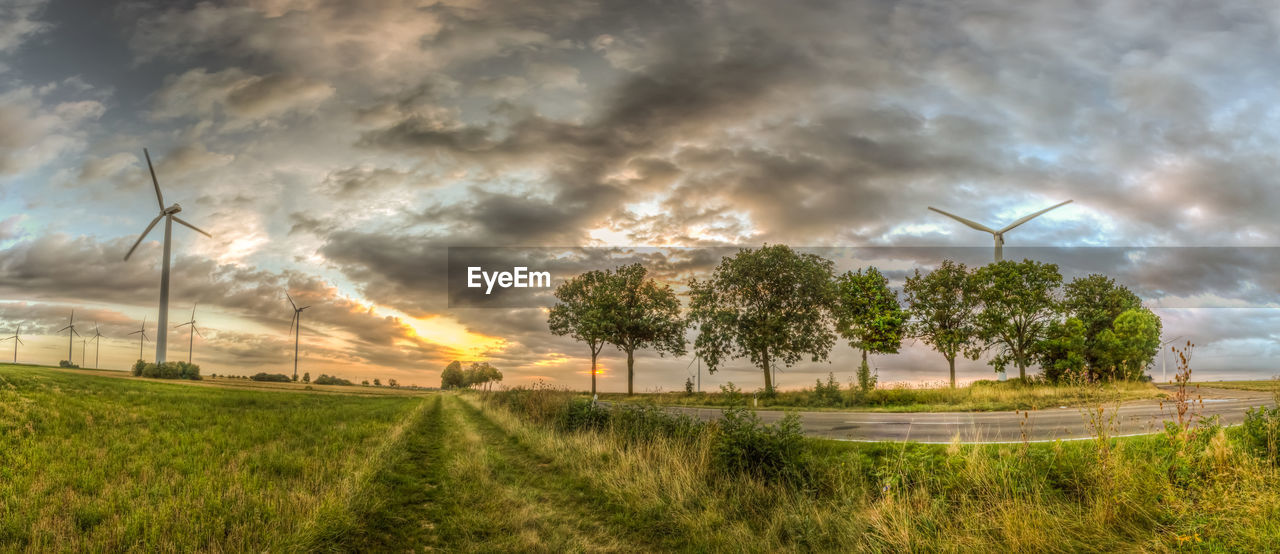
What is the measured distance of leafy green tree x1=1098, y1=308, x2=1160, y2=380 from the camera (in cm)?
5228

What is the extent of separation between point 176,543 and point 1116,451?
1360 centimetres

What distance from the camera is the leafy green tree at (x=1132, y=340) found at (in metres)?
52.3

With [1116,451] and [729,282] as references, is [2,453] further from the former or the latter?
[729,282]

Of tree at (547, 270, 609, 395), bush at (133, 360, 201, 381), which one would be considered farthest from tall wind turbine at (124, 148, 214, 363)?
tree at (547, 270, 609, 395)

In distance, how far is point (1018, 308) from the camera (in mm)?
47969

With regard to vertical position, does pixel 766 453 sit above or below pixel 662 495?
above

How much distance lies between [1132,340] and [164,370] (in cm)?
8177

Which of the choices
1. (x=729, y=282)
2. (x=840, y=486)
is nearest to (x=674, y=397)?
(x=729, y=282)

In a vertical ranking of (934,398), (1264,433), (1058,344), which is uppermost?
(1058,344)

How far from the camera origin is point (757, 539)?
929cm

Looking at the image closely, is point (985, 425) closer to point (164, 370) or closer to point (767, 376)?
point (767, 376)

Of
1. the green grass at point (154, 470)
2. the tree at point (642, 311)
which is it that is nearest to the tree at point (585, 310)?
the tree at point (642, 311)

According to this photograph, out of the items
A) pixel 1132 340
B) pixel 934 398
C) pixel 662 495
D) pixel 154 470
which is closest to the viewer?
pixel 662 495

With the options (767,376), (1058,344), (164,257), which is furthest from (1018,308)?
(164,257)
